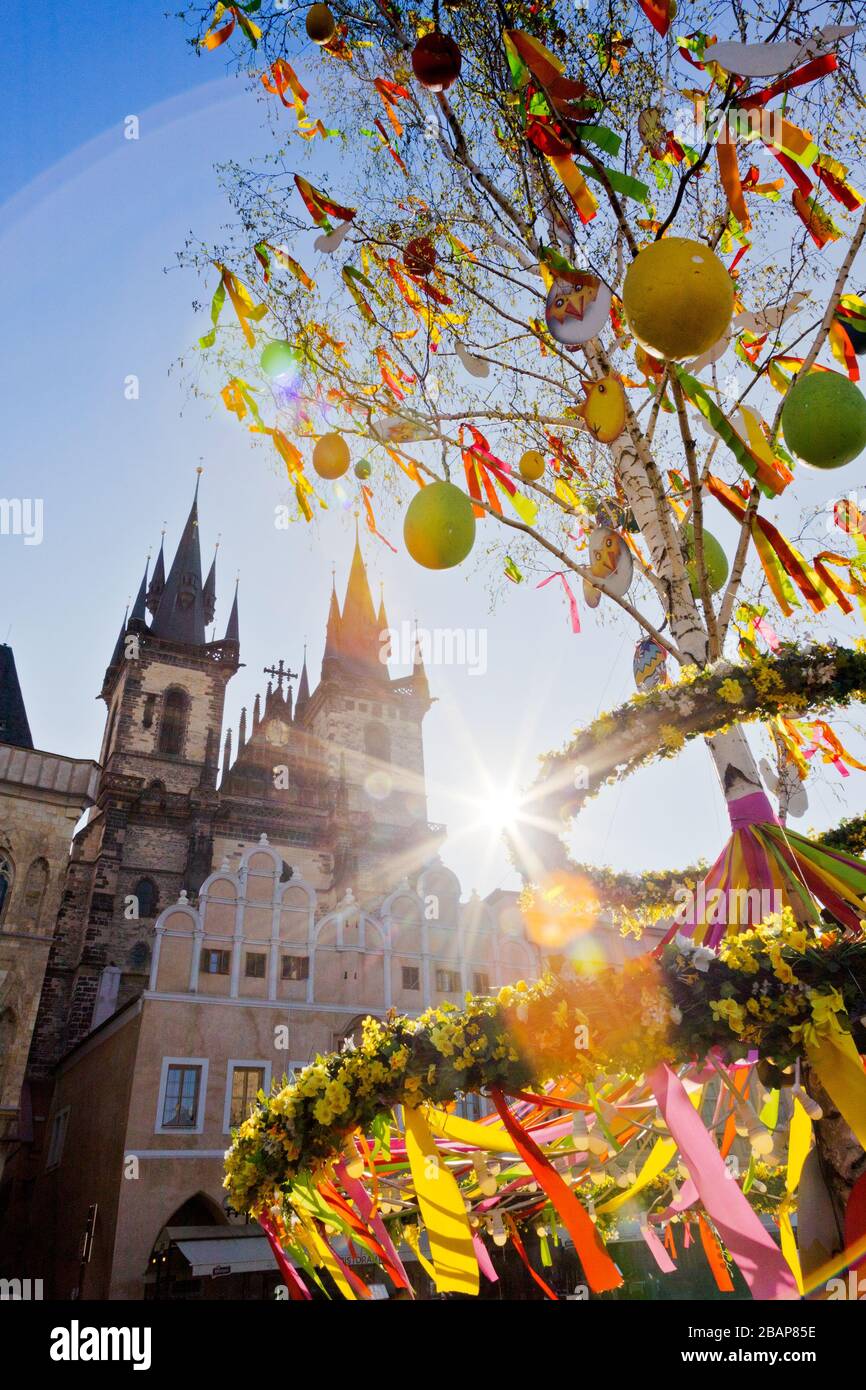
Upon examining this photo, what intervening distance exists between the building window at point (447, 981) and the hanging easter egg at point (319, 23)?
15580 mm

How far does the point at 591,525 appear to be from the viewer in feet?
21.9

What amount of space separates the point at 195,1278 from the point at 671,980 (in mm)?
13803

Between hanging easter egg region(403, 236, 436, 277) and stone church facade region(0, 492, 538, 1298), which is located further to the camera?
stone church facade region(0, 492, 538, 1298)

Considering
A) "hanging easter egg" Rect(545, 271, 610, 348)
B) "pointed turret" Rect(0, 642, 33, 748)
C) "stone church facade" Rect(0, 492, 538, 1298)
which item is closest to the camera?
"hanging easter egg" Rect(545, 271, 610, 348)

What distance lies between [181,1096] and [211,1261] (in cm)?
261

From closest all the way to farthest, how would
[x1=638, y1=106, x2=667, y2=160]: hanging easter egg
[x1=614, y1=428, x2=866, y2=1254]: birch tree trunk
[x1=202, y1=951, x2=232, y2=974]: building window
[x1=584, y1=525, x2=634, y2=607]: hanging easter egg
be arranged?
[x1=614, y1=428, x2=866, y2=1254]: birch tree trunk, [x1=638, y1=106, x2=667, y2=160]: hanging easter egg, [x1=584, y1=525, x2=634, y2=607]: hanging easter egg, [x1=202, y1=951, x2=232, y2=974]: building window

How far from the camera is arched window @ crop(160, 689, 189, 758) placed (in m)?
34.0

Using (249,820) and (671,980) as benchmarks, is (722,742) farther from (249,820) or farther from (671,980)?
(249,820)

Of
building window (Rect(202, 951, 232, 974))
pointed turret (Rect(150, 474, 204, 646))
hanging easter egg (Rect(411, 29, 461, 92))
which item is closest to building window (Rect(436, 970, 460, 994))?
building window (Rect(202, 951, 232, 974))

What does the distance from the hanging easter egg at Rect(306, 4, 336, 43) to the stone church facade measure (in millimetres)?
13355

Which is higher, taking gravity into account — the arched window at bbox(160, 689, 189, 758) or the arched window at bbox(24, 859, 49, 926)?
the arched window at bbox(160, 689, 189, 758)

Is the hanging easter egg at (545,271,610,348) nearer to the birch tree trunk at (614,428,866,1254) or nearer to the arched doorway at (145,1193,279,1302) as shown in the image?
the birch tree trunk at (614,428,866,1254)

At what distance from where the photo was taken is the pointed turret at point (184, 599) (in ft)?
125

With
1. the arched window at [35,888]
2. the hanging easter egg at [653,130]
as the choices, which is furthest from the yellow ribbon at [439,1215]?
the arched window at [35,888]
